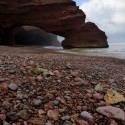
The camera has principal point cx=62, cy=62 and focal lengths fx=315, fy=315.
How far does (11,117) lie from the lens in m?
4.28

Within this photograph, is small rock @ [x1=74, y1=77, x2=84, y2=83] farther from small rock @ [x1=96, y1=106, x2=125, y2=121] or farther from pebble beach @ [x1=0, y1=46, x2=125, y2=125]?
small rock @ [x1=96, y1=106, x2=125, y2=121]

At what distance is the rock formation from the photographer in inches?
1347

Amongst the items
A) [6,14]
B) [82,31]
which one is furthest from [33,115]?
[82,31]

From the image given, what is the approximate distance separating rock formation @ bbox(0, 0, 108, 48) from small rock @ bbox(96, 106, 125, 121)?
99.5 ft

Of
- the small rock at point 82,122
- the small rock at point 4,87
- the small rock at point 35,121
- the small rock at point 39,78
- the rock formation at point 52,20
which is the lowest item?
the small rock at point 82,122

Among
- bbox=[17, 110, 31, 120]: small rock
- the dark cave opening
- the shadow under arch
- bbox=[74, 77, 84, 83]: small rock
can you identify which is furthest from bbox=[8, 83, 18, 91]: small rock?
the dark cave opening

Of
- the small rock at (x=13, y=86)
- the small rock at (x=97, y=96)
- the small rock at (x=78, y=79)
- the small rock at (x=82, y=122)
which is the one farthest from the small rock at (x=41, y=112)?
the small rock at (x=78, y=79)

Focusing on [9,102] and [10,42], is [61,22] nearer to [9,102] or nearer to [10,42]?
[10,42]

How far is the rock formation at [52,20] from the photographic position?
112 ft

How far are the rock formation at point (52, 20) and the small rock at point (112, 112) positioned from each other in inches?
1195

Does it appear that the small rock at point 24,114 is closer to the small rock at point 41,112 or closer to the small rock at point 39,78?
the small rock at point 41,112

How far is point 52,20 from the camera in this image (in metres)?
35.6

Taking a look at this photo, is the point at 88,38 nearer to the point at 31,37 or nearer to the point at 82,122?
the point at 31,37

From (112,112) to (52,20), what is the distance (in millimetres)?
31438
